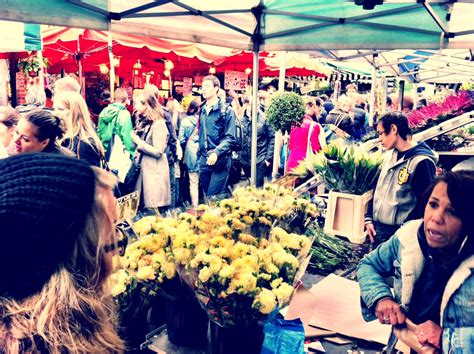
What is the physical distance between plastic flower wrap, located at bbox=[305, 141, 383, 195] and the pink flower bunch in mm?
Answer: 1177

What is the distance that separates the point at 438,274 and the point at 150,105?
166 inches

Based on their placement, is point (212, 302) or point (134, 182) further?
point (134, 182)

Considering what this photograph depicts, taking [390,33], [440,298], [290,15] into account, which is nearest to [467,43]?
[390,33]

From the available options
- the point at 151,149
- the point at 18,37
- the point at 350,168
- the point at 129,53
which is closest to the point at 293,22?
the point at 350,168

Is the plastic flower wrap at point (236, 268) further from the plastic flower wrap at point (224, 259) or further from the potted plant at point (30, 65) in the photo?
the potted plant at point (30, 65)

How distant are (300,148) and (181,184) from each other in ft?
7.79

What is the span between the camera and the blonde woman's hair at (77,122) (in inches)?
146

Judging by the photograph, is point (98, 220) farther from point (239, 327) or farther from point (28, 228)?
point (239, 327)

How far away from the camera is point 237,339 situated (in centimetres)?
163

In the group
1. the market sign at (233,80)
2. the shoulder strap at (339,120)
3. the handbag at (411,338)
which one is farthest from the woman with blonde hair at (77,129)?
the market sign at (233,80)

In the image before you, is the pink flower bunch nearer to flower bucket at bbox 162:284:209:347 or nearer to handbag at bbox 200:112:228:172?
handbag at bbox 200:112:228:172

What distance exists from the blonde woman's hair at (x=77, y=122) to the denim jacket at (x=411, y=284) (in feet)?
8.08

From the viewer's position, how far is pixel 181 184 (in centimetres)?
767

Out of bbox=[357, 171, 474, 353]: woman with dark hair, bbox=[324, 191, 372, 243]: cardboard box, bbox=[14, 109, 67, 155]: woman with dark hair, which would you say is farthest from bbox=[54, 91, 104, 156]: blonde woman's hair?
bbox=[357, 171, 474, 353]: woman with dark hair
